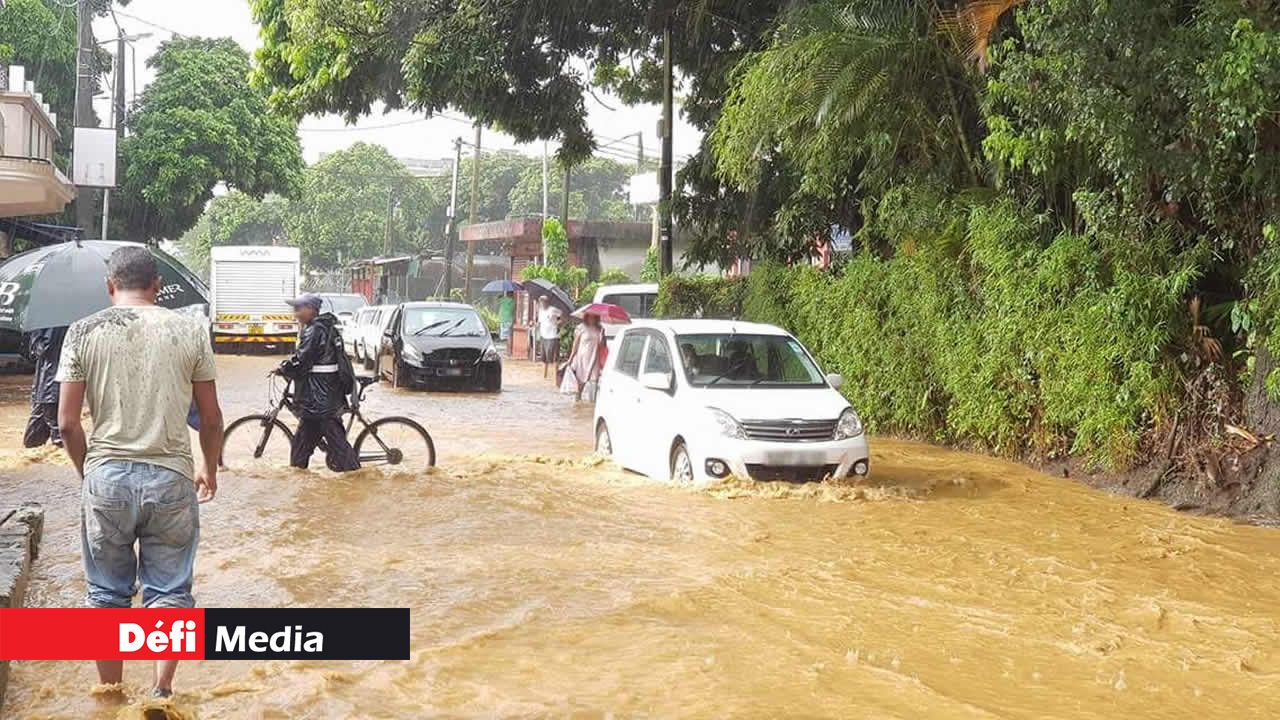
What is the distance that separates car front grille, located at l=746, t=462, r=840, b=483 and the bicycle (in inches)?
120

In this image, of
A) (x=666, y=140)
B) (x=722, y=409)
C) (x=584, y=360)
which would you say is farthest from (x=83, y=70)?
(x=722, y=409)

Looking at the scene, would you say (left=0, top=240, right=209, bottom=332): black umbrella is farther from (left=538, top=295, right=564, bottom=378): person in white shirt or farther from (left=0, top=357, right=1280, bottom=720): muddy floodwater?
(left=538, top=295, right=564, bottom=378): person in white shirt

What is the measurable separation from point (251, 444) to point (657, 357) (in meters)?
3.88

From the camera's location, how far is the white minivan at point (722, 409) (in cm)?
1084

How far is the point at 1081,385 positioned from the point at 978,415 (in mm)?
2037

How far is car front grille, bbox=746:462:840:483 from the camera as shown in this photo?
10.8 meters

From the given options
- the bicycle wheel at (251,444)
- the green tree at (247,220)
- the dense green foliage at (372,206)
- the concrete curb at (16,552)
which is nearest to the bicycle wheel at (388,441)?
the bicycle wheel at (251,444)

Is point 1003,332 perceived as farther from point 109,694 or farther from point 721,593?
point 109,694

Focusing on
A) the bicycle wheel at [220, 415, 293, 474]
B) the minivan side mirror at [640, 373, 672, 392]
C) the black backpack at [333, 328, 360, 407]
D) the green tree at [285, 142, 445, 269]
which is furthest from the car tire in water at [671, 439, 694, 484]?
the green tree at [285, 142, 445, 269]

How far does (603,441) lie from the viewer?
43.8 feet

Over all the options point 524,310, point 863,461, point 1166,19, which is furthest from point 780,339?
point 524,310

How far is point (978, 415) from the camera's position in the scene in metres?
13.8

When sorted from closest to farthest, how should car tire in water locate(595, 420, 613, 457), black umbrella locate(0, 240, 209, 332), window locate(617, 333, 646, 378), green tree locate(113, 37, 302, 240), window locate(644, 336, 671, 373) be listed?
black umbrella locate(0, 240, 209, 332) < window locate(644, 336, 671, 373) < window locate(617, 333, 646, 378) < car tire in water locate(595, 420, 613, 457) < green tree locate(113, 37, 302, 240)

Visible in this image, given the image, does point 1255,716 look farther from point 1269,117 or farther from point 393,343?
point 393,343
